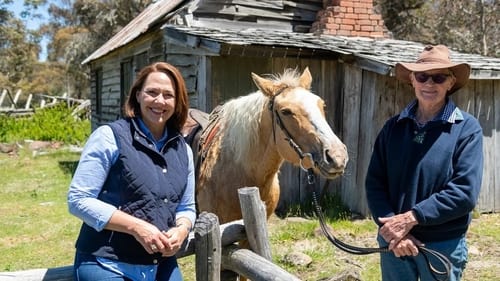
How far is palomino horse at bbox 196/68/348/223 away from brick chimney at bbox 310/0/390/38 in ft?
18.3

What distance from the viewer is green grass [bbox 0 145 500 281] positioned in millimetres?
5273

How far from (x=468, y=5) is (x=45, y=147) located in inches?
644

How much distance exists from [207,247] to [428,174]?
1.20 metres

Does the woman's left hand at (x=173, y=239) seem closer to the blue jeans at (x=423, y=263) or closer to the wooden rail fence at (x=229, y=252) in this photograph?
the wooden rail fence at (x=229, y=252)

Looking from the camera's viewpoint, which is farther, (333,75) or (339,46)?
(333,75)

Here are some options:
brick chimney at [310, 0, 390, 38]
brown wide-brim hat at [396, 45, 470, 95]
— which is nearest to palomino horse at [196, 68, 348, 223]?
brown wide-brim hat at [396, 45, 470, 95]

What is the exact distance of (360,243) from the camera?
6227mm

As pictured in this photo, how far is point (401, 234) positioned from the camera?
2426 millimetres

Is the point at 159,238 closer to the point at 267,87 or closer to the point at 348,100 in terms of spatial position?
the point at 267,87

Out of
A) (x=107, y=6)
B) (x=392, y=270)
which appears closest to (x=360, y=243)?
(x=392, y=270)

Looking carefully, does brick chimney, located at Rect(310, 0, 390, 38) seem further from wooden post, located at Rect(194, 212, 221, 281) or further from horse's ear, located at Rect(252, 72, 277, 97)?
wooden post, located at Rect(194, 212, 221, 281)

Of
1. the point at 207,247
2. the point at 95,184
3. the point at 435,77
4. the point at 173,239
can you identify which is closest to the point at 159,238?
the point at 173,239

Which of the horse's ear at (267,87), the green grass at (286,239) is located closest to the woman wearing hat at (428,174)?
the horse's ear at (267,87)

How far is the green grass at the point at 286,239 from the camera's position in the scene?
5.27 meters
